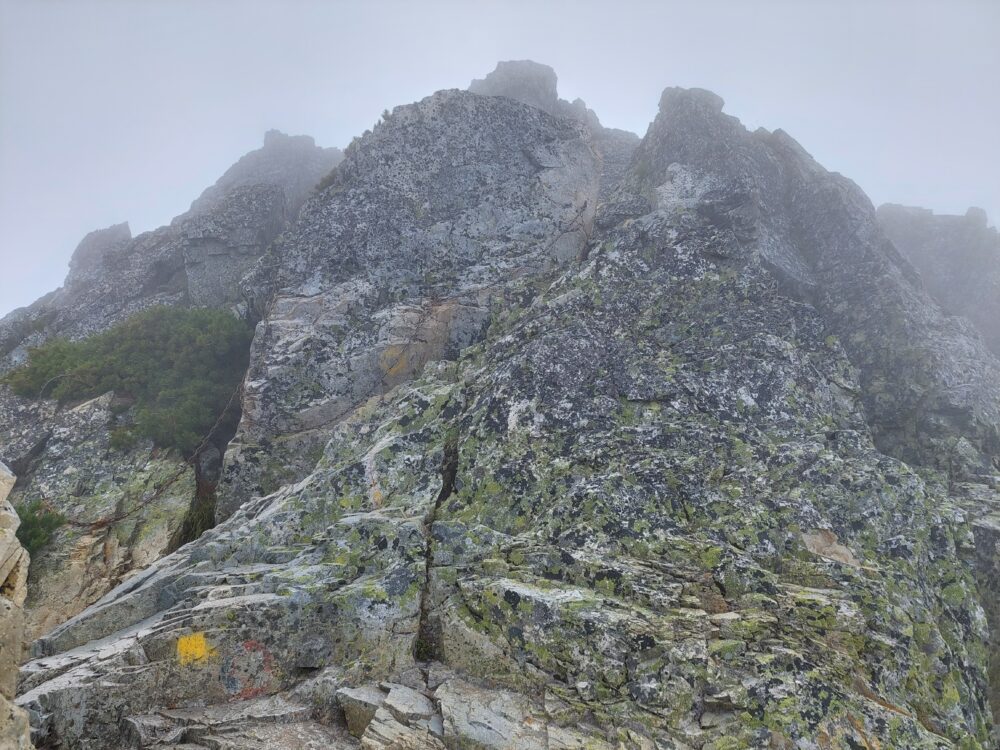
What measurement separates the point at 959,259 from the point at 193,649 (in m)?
44.2

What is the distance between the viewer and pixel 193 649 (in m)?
11.6

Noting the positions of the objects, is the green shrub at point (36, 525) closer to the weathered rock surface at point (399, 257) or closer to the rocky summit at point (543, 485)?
the rocky summit at point (543, 485)

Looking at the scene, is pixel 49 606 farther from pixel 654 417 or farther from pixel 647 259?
pixel 647 259

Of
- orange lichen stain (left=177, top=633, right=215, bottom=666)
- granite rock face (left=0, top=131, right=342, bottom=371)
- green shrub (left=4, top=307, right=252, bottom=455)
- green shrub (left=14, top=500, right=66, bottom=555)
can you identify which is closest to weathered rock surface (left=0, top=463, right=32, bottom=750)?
orange lichen stain (left=177, top=633, right=215, bottom=666)

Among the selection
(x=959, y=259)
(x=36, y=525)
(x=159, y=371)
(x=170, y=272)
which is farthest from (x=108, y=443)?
(x=959, y=259)

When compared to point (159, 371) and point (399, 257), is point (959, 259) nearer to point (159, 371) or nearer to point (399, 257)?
point (399, 257)

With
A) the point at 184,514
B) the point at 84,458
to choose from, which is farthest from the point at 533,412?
the point at 84,458

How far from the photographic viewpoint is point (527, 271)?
2531 centimetres

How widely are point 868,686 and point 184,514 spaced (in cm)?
2062

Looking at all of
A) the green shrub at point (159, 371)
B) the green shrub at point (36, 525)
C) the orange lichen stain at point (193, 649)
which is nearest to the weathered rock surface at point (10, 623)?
the orange lichen stain at point (193, 649)

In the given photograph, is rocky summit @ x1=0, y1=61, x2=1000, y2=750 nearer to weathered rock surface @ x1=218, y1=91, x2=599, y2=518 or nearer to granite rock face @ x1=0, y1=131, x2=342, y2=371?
weathered rock surface @ x1=218, y1=91, x2=599, y2=518

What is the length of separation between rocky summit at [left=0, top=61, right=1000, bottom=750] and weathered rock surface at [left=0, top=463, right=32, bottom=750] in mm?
97

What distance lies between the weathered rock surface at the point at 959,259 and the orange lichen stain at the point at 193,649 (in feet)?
124

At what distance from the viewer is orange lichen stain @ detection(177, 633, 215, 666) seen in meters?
11.6
